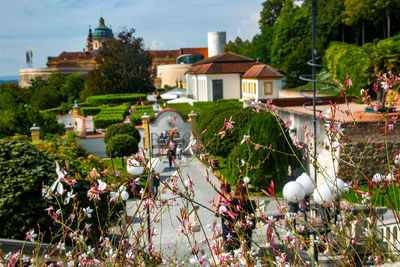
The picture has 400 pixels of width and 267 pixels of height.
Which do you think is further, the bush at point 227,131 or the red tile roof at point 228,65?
the red tile roof at point 228,65

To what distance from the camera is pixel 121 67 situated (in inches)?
1762

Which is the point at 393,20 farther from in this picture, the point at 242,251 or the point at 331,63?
the point at 242,251

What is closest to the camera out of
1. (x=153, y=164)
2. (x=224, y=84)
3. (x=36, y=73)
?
(x=153, y=164)

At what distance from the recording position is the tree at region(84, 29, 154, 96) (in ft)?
146

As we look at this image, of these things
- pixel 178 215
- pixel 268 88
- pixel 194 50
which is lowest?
pixel 178 215

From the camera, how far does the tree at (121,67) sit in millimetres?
44531

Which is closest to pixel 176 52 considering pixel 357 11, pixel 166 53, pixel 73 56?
pixel 166 53

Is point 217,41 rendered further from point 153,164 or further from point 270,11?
point 153,164

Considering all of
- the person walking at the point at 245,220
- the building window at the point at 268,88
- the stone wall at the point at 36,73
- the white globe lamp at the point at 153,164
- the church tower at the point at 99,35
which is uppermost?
the church tower at the point at 99,35

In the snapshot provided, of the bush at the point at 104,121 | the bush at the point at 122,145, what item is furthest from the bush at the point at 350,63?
the bush at the point at 104,121

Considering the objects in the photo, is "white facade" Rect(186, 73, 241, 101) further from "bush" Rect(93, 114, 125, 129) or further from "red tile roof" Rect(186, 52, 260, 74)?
"bush" Rect(93, 114, 125, 129)

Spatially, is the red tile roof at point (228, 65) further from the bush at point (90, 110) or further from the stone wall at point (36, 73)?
the stone wall at point (36, 73)

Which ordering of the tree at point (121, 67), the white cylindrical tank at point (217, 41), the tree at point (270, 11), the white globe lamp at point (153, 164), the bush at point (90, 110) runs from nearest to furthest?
the white globe lamp at point (153, 164) → the bush at point (90, 110) → the tree at point (121, 67) → the tree at point (270, 11) → the white cylindrical tank at point (217, 41)

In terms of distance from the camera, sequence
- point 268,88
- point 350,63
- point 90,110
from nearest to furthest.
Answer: point 350,63, point 268,88, point 90,110
